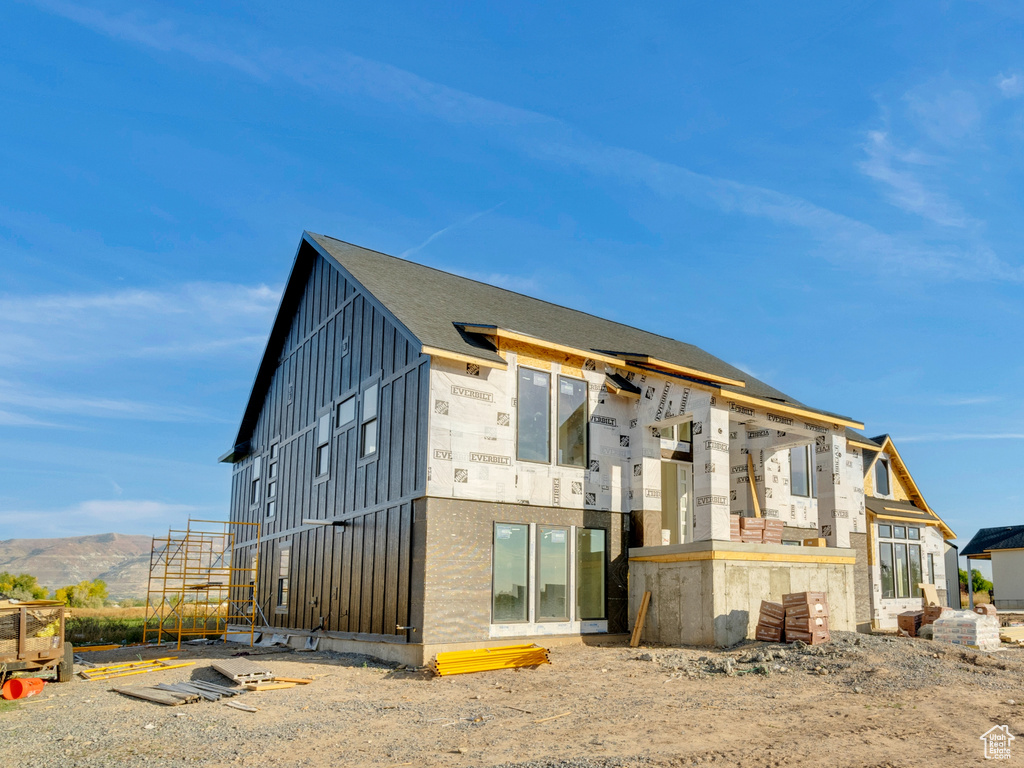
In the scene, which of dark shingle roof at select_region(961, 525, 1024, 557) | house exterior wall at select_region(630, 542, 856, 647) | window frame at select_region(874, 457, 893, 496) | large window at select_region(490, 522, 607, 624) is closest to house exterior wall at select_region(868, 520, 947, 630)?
window frame at select_region(874, 457, 893, 496)

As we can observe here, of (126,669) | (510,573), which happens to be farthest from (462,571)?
(126,669)

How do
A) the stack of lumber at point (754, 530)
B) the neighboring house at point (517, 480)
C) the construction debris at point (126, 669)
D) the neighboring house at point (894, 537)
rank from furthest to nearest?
the neighboring house at point (894, 537)
the stack of lumber at point (754, 530)
the neighboring house at point (517, 480)
the construction debris at point (126, 669)

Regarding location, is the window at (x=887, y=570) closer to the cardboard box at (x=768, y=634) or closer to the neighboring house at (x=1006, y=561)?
the cardboard box at (x=768, y=634)

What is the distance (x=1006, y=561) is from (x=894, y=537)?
1774 cm

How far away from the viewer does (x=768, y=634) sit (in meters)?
14.3

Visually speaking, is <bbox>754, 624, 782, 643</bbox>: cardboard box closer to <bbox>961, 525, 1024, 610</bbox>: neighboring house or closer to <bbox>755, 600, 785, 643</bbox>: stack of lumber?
<bbox>755, 600, 785, 643</bbox>: stack of lumber

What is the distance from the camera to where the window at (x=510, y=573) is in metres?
→ 14.7

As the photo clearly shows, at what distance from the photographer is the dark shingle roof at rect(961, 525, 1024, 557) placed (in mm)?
37781

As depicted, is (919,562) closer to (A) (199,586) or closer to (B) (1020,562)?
(B) (1020,562)

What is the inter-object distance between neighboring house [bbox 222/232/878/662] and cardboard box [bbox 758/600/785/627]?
34 centimetres

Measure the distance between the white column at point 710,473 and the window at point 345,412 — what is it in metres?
8.05

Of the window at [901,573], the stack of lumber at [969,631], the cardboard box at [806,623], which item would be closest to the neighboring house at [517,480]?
the cardboard box at [806,623]

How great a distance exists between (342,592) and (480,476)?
5162 millimetres

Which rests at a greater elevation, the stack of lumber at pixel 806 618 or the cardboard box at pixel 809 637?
the stack of lumber at pixel 806 618
